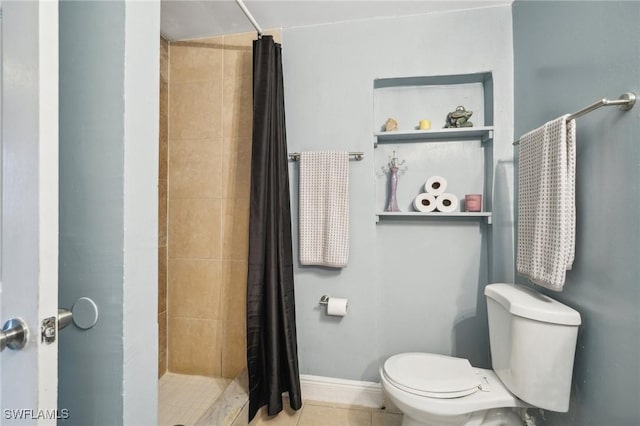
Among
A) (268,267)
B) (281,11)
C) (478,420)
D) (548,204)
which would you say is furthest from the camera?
(281,11)

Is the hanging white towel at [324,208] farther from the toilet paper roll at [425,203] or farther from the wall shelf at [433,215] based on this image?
the toilet paper roll at [425,203]

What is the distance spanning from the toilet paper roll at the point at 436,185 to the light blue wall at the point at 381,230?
0.35 ft

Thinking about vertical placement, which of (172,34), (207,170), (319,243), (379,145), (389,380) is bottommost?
(389,380)

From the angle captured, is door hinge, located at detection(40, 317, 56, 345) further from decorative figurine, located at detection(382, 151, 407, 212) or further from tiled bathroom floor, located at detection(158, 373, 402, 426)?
decorative figurine, located at detection(382, 151, 407, 212)

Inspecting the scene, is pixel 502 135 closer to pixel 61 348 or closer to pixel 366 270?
pixel 366 270

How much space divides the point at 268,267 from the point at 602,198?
1.40 m

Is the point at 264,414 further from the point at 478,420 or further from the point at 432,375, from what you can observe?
the point at 478,420

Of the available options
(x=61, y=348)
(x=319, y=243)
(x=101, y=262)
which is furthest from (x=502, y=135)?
(x=61, y=348)

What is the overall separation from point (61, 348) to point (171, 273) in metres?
1.33

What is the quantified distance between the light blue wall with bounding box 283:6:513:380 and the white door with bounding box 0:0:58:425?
1327mm

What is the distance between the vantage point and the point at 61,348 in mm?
646

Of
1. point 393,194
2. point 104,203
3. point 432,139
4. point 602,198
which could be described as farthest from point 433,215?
point 104,203

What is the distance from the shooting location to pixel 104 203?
2.01 ft

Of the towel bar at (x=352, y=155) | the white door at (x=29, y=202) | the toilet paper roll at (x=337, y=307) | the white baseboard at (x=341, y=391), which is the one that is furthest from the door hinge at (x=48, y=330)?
the white baseboard at (x=341, y=391)
